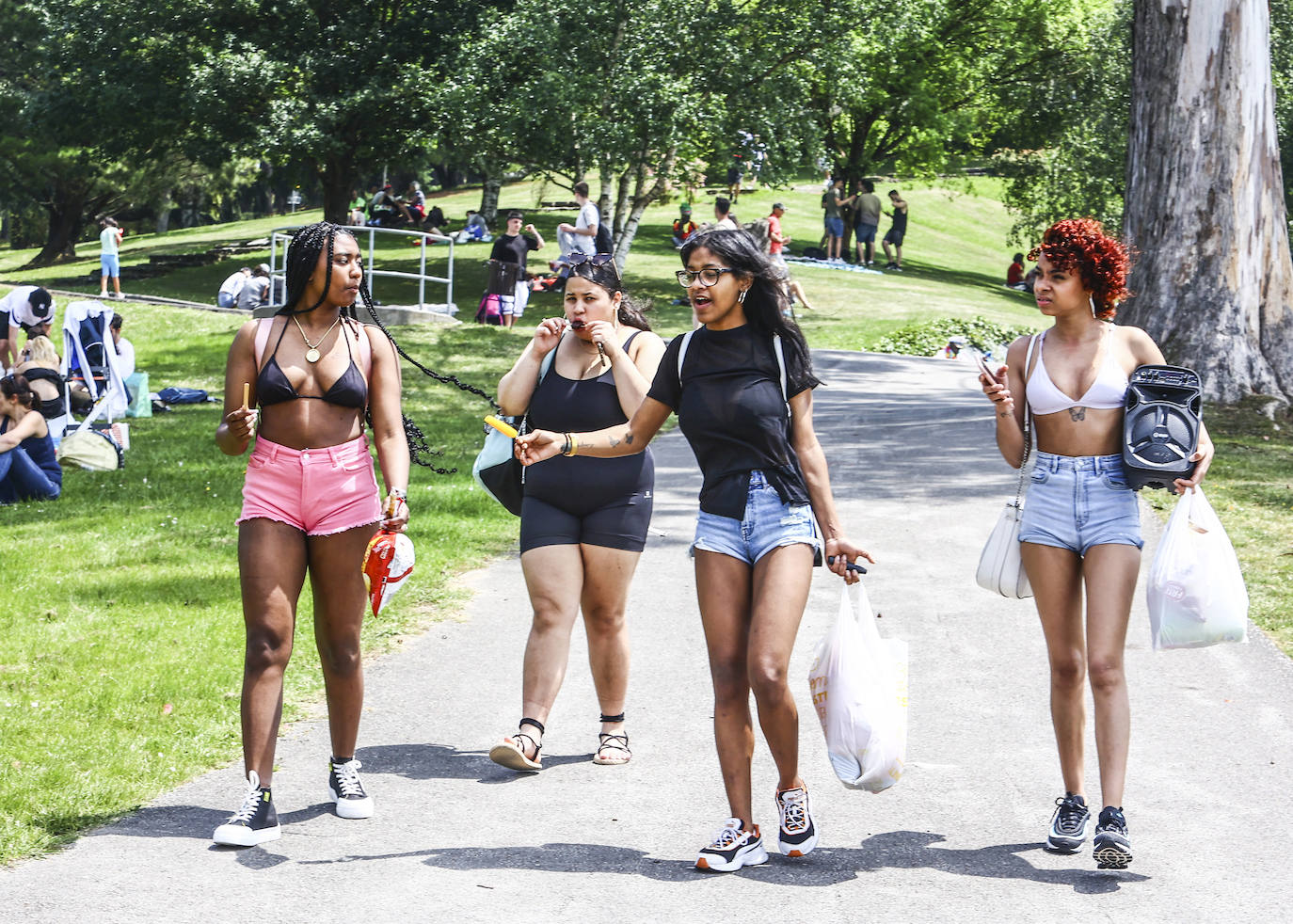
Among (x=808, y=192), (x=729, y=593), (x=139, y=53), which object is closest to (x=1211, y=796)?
(x=729, y=593)

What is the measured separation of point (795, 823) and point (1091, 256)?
2.11 metres

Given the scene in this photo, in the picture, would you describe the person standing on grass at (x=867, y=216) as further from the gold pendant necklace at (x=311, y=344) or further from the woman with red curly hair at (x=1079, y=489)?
the gold pendant necklace at (x=311, y=344)

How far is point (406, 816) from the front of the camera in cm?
493

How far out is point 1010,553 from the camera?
16.0ft

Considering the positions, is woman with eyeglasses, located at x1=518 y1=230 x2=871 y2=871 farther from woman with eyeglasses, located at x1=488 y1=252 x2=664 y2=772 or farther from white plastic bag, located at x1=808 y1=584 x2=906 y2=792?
woman with eyeglasses, located at x1=488 y1=252 x2=664 y2=772

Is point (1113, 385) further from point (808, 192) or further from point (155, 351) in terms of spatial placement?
point (808, 192)

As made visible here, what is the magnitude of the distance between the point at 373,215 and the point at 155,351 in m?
17.7

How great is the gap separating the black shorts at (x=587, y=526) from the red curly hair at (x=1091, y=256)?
6.08 ft

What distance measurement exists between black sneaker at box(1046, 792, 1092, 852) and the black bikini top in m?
2.68

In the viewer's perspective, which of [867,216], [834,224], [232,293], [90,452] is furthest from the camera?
[867,216]

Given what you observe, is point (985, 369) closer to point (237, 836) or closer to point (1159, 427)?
point (1159, 427)

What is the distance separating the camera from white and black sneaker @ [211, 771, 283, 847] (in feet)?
14.8

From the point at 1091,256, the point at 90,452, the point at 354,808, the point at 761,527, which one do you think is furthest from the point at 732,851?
the point at 90,452

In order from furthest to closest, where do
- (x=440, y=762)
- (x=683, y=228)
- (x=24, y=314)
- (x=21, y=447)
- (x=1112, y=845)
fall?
1. (x=683, y=228)
2. (x=24, y=314)
3. (x=21, y=447)
4. (x=440, y=762)
5. (x=1112, y=845)
